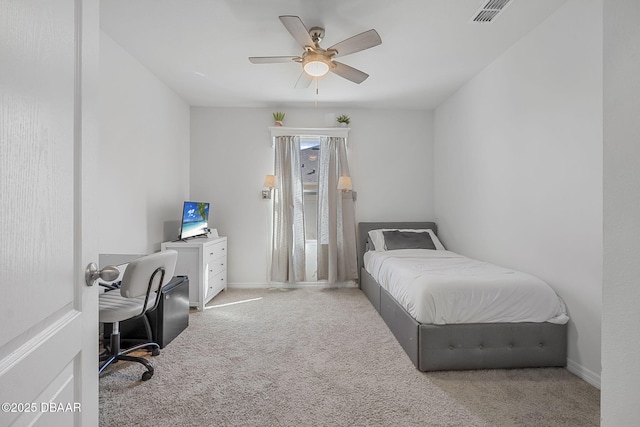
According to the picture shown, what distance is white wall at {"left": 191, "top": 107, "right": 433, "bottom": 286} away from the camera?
15.1ft

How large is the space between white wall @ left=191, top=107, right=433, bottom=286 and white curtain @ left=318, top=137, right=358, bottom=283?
0.72 ft

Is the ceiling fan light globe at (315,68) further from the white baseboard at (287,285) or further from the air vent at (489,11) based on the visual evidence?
the white baseboard at (287,285)

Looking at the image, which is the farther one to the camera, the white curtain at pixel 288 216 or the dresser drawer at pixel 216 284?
the white curtain at pixel 288 216

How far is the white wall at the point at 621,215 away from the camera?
70 centimetres

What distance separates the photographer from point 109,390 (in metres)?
1.97

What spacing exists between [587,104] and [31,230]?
2838mm

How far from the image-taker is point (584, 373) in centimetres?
209

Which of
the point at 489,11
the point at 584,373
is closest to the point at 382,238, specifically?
the point at 584,373

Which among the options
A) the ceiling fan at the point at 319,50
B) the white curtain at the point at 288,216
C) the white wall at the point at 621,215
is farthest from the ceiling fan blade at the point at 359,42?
the white curtain at the point at 288,216

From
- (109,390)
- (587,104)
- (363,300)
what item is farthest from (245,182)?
(587,104)

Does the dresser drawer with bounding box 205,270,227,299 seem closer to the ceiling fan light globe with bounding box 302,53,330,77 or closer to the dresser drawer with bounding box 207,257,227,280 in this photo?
the dresser drawer with bounding box 207,257,227,280

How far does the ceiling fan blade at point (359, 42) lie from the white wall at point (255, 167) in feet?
7.17

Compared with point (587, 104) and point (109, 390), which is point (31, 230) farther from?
point (587, 104)

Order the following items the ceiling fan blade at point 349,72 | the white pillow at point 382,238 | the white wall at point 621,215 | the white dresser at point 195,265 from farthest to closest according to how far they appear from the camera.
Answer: the white pillow at point 382,238, the white dresser at point 195,265, the ceiling fan blade at point 349,72, the white wall at point 621,215
